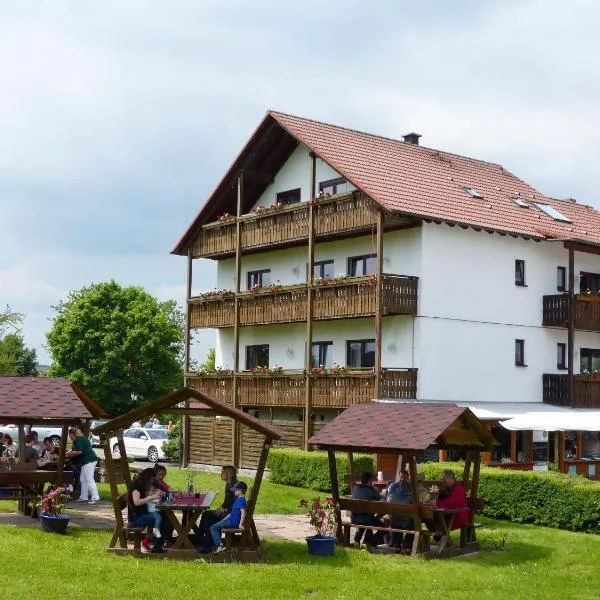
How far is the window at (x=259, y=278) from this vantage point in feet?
134

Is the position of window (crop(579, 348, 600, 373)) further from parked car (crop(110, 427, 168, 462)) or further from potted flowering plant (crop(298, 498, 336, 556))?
potted flowering plant (crop(298, 498, 336, 556))

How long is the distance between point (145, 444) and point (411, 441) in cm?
2743

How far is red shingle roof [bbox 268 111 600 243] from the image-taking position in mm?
34781

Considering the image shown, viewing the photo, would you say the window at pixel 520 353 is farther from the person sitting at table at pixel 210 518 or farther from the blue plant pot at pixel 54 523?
the blue plant pot at pixel 54 523

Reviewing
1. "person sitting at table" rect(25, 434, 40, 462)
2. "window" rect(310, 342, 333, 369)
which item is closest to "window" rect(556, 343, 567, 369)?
"window" rect(310, 342, 333, 369)

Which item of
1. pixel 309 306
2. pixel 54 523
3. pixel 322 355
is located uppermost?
pixel 309 306

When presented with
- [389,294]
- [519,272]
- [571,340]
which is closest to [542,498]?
[389,294]

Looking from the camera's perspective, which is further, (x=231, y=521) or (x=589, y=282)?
(x=589, y=282)

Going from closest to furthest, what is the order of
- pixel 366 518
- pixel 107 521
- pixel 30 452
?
1. pixel 366 518
2. pixel 107 521
3. pixel 30 452

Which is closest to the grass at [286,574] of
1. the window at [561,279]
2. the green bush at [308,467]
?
the green bush at [308,467]

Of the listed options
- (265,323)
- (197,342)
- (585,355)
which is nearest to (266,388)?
(265,323)

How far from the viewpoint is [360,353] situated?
36312mm

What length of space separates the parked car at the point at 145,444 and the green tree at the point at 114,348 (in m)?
18.6

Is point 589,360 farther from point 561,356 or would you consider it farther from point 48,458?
point 48,458
